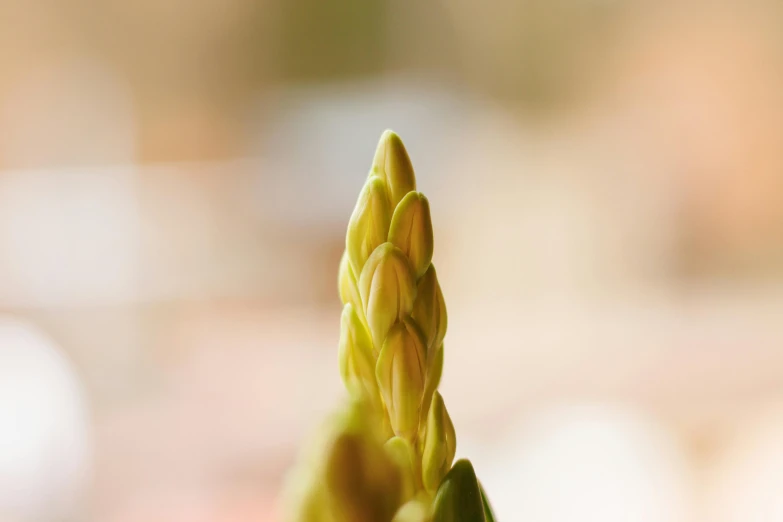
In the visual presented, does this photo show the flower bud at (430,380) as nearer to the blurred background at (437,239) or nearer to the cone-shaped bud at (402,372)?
the cone-shaped bud at (402,372)

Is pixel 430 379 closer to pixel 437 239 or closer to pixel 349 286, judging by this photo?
pixel 349 286

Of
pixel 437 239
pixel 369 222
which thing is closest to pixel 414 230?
pixel 369 222

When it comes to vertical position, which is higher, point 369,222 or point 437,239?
point 369,222

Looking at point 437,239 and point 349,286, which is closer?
point 349,286

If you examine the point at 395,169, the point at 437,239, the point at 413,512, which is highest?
the point at 395,169

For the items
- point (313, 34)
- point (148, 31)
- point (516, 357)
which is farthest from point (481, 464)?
point (148, 31)

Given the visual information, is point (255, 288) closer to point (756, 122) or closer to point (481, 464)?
point (481, 464)

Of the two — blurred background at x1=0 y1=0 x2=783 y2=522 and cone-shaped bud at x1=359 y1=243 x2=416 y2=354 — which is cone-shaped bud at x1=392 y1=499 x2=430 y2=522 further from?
blurred background at x1=0 y1=0 x2=783 y2=522
